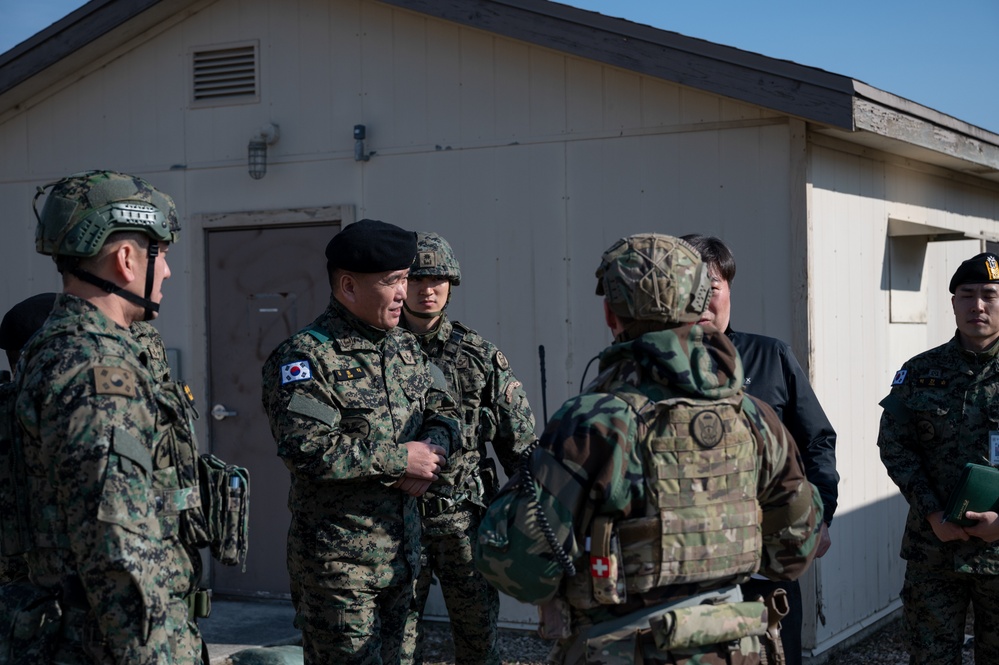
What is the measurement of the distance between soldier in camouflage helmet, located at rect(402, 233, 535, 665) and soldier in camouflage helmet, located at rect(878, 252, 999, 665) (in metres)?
1.72

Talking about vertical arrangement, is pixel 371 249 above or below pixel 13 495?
above

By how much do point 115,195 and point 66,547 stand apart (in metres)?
0.91

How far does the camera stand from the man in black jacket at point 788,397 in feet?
13.5

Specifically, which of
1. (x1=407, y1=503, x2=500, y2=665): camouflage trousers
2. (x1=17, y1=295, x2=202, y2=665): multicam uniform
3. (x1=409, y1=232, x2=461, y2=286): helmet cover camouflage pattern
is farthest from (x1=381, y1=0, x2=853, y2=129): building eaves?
(x1=17, y1=295, x2=202, y2=665): multicam uniform

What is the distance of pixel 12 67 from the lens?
7676 mm

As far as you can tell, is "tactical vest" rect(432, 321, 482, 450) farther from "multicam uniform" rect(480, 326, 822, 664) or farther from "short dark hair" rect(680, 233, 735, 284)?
"multicam uniform" rect(480, 326, 822, 664)

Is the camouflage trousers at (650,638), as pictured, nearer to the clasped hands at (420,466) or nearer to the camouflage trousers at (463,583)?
the clasped hands at (420,466)

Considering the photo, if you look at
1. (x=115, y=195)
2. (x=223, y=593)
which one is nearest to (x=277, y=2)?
(x=223, y=593)

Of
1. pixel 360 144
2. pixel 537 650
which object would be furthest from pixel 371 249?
pixel 537 650

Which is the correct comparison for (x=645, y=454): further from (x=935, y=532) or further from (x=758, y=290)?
(x=758, y=290)

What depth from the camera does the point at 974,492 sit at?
446cm

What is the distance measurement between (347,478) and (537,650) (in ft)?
11.2

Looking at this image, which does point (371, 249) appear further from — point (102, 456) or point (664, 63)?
point (664, 63)

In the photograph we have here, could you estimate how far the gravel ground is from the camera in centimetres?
648
